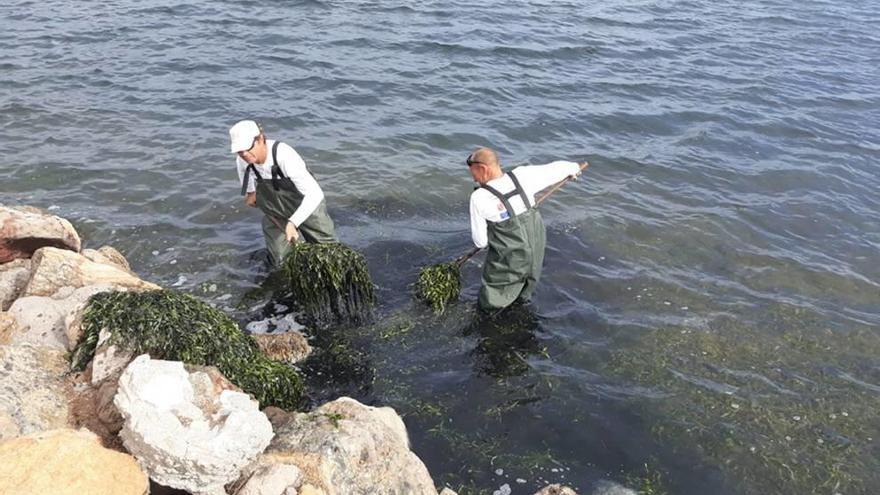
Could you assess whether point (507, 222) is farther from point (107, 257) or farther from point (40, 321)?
point (107, 257)

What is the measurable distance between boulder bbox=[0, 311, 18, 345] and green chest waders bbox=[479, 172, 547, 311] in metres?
5.34

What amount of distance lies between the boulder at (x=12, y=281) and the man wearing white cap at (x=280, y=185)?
9.11ft

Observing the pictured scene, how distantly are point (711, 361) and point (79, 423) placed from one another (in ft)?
24.6

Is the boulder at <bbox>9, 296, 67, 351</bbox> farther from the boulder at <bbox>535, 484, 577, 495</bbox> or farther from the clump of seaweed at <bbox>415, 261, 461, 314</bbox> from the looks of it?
the clump of seaweed at <bbox>415, 261, 461, 314</bbox>

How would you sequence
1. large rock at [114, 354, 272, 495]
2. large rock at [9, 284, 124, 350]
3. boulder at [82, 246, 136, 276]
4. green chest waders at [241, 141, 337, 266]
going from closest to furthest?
large rock at [114, 354, 272, 495] → large rock at [9, 284, 124, 350] → boulder at [82, 246, 136, 276] → green chest waders at [241, 141, 337, 266]

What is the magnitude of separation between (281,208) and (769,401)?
7013 mm

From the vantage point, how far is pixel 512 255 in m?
9.01

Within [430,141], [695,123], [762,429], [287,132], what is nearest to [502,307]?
[762,429]

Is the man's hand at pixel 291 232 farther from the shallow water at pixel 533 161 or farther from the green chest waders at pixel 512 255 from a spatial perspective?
the green chest waders at pixel 512 255

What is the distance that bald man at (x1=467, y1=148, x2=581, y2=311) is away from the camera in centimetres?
859

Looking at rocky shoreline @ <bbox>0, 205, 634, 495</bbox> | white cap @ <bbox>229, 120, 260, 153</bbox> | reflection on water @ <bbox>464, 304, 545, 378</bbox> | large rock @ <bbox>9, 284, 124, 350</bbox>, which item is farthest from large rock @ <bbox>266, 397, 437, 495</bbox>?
white cap @ <bbox>229, 120, 260, 153</bbox>

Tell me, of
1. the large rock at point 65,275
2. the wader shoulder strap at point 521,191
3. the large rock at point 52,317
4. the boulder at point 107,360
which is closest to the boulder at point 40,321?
the large rock at point 52,317

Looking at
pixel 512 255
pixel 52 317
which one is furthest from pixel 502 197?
pixel 52 317

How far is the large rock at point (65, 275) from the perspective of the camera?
6.85 metres
